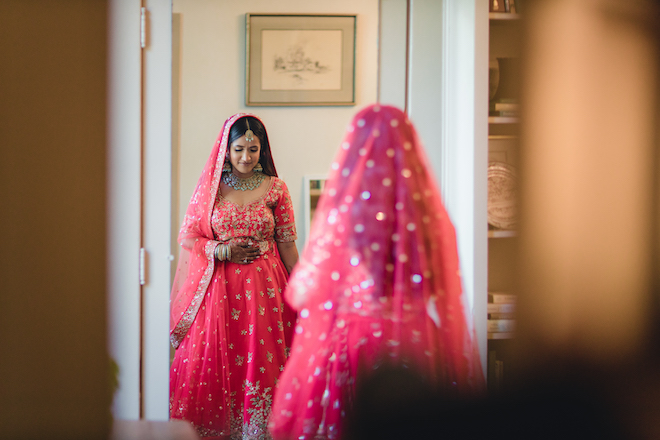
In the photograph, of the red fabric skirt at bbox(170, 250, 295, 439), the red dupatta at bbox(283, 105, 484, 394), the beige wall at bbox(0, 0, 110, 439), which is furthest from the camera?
the red fabric skirt at bbox(170, 250, 295, 439)

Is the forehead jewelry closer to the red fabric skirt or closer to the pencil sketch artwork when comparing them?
the pencil sketch artwork

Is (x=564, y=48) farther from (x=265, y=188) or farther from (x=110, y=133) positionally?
(x=110, y=133)

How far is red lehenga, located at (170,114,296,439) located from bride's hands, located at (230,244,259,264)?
0.02 m

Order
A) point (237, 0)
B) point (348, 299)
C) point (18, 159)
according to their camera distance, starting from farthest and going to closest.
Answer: point (237, 0), point (18, 159), point (348, 299)

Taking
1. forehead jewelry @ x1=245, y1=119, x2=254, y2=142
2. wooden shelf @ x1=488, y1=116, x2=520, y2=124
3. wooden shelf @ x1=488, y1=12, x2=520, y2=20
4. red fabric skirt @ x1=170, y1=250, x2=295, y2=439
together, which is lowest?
red fabric skirt @ x1=170, y1=250, x2=295, y2=439

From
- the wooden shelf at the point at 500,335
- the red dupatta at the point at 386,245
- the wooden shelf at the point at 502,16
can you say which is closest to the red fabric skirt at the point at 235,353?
the red dupatta at the point at 386,245

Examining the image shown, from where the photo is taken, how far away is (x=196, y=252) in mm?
1352

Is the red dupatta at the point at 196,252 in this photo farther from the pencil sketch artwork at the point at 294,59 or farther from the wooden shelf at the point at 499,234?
the wooden shelf at the point at 499,234

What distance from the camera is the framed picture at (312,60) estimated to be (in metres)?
1.31

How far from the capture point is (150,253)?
1.35m

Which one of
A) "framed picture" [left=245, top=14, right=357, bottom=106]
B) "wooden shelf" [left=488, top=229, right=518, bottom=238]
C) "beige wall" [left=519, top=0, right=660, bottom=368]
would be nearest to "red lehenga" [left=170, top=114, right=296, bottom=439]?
"framed picture" [left=245, top=14, right=357, bottom=106]

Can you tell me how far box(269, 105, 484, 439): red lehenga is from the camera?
0.84 meters

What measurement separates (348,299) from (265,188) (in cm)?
63

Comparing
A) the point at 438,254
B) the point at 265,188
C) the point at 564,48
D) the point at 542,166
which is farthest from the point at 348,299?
the point at 564,48
